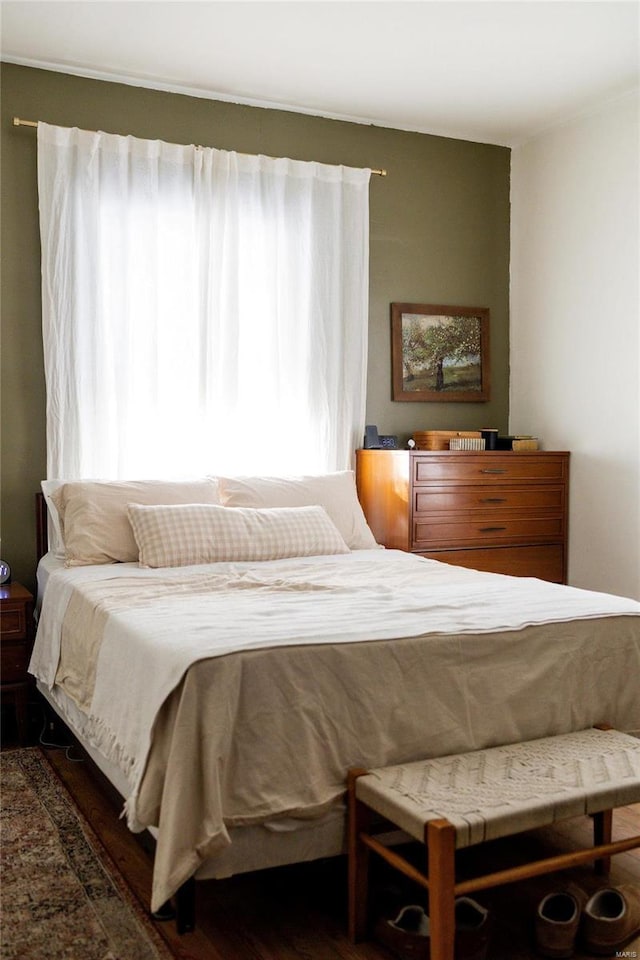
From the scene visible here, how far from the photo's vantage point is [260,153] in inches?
176

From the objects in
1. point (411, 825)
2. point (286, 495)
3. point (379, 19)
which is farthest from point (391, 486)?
point (411, 825)

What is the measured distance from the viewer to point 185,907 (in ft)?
6.97

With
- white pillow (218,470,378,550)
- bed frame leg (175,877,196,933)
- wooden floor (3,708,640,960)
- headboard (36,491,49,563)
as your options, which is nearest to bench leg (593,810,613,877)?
wooden floor (3,708,640,960)

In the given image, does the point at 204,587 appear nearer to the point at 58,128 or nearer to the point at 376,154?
the point at 58,128

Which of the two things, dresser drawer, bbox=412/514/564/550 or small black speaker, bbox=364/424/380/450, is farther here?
small black speaker, bbox=364/424/380/450

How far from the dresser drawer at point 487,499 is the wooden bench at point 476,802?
6.76 ft

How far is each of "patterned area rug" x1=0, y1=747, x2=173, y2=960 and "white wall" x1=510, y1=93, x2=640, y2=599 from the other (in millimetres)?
2827

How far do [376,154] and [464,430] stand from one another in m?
1.48

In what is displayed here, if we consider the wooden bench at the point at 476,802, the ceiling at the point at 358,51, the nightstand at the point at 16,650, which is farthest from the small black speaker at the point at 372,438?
the wooden bench at the point at 476,802

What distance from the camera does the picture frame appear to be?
190 inches

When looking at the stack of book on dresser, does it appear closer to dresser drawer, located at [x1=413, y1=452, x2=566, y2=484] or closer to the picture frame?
dresser drawer, located at [x1=413, y1=452, x2=566, y2=484]

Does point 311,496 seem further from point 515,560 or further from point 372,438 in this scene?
point 515,560

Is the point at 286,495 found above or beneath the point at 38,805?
above

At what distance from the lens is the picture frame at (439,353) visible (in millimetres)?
4832
